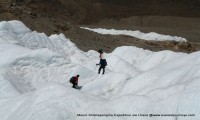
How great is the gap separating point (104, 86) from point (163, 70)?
6.12ft

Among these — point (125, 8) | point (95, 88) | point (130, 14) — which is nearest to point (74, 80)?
point (95, 88)

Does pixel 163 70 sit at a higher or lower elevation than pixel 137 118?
higher

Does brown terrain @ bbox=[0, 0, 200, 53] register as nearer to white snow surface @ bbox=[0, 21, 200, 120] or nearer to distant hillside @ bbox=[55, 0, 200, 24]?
distant hillside @ bbox=[55, 0, 200, 24]

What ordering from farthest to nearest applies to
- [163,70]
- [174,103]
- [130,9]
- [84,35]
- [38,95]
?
[130,9]
[84,35]
[163,70]
[38,95]
[174,103]

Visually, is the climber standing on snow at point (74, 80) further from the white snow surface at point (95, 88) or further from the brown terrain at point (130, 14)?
the brown terrain at point (130, 14)

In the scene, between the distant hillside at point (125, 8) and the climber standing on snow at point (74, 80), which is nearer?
the climber standing on snow at point (74, 80)

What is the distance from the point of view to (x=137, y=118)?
8641 millimetres

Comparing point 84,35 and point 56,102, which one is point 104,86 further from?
point 84,35

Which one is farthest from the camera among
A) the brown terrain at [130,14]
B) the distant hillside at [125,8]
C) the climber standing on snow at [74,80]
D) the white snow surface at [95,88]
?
the distant hillside at [125,8]

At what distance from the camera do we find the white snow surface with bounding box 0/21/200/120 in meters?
8.68

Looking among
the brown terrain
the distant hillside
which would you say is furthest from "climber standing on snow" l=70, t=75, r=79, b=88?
the distant hillside

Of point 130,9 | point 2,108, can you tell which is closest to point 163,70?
point 2,108

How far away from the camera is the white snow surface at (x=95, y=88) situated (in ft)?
28.5

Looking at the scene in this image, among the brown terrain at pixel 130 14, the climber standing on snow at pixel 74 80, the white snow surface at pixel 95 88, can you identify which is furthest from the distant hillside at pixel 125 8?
the climber standing on snow at pixel 74 80
